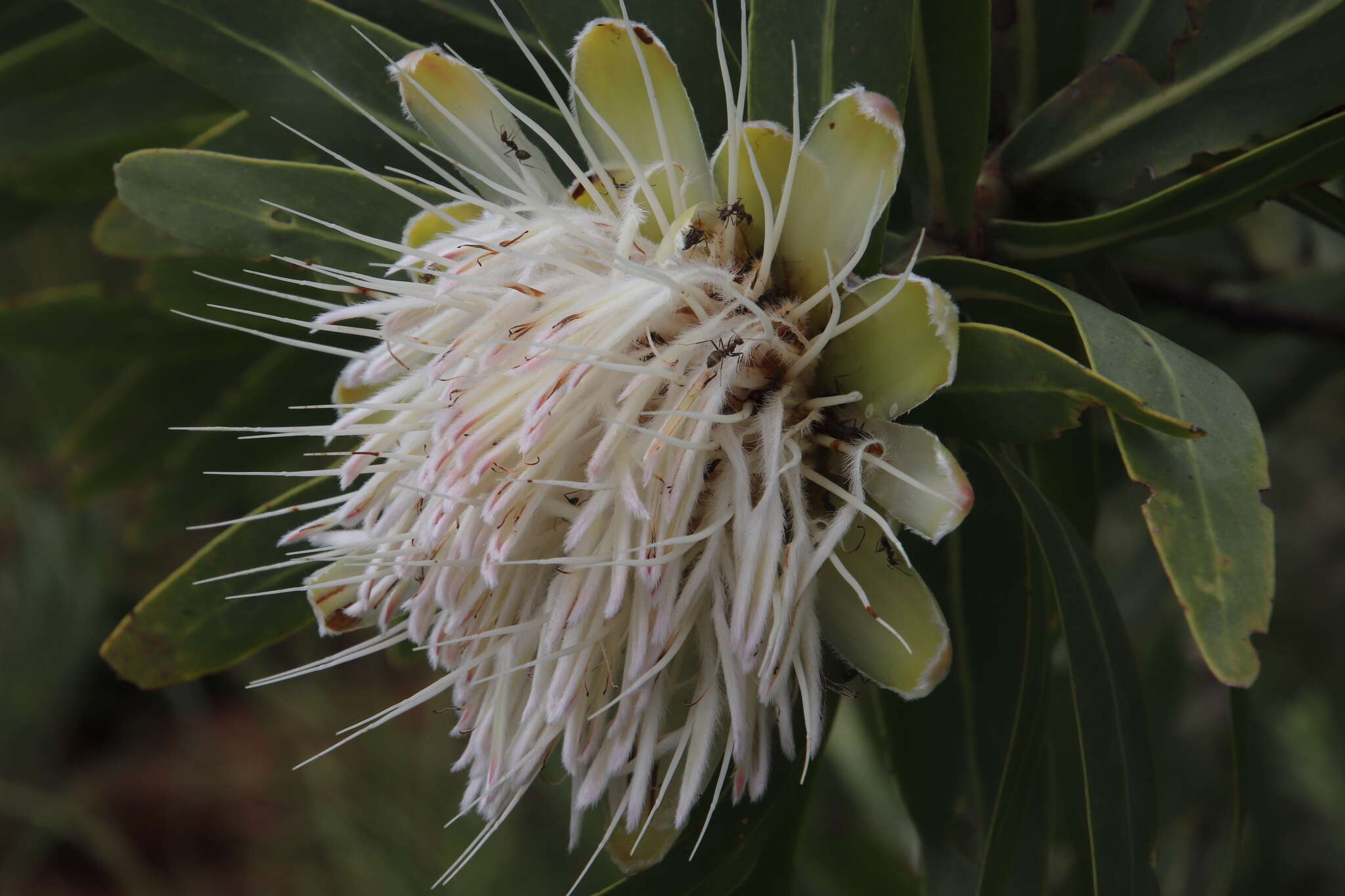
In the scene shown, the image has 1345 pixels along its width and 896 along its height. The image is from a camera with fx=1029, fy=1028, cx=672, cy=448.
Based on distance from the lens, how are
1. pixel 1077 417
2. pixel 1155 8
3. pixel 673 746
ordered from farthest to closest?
pixel 1155 8 → pixel 673 746 → pixel 1077 417

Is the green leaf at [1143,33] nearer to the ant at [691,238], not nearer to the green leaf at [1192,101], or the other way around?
the green leaf at [1192,101]

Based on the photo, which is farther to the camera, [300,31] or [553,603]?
[300,31]

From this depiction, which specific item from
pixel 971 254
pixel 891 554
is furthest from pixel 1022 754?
pixel 971 254

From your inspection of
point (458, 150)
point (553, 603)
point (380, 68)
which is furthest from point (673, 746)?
point (380, 68)

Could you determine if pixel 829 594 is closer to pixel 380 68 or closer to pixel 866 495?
pixel 866 495

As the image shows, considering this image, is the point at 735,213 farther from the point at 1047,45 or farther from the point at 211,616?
the point at 211,616

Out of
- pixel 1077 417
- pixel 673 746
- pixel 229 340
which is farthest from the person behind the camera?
pixel 229 340

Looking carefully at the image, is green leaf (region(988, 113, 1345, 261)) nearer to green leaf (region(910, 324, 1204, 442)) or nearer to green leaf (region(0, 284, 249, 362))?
green leaf (region(910, 324, 1204, 442))
